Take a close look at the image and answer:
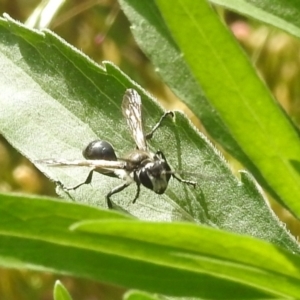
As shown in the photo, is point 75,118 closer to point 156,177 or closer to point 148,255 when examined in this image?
point 156,177

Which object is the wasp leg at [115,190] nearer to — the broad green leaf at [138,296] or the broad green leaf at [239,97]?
the broad green leaf at [239,97]

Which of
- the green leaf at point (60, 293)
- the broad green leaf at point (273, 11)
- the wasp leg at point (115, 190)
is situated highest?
the broad green leaf at point (273, 11)

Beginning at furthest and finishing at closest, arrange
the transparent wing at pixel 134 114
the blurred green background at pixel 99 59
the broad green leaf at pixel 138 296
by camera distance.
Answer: the blurred green background at pixel 99 59
the transparent wing at pixel 134 114
the broad green leaf at pixel 138 296

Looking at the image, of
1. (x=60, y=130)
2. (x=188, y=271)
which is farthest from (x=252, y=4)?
(x=188, y=271)

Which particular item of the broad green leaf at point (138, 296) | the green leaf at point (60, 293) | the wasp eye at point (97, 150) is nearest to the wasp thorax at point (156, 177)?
the wasp eye at point (97, 150)

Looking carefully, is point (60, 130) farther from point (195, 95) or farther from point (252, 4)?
point (252, 4)

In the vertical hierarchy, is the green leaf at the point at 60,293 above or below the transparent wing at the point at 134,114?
below
